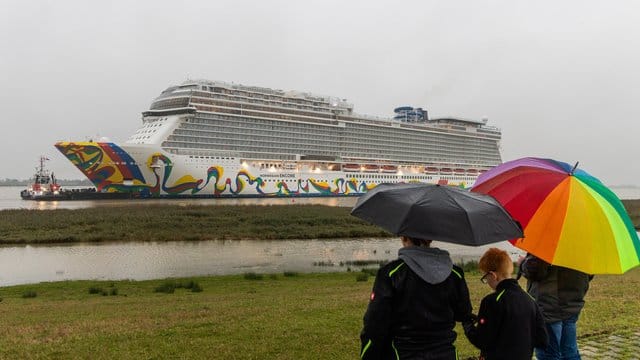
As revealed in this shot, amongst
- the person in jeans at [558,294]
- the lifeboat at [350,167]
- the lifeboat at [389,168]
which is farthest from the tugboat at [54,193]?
the person in jeans at [558,294]

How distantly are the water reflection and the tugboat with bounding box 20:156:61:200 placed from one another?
48738mm

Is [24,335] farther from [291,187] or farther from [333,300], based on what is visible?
[291,187]

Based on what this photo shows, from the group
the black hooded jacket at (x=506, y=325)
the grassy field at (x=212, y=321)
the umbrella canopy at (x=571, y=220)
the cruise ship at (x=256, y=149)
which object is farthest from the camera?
the cruise ship at (x=256, y=149)

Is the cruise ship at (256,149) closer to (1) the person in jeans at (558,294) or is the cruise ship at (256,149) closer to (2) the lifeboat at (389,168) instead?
(2) the lifeboat at (389,168)

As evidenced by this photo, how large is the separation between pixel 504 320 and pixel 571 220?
1.19 meters

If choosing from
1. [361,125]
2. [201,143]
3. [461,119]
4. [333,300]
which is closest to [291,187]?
[201,143]

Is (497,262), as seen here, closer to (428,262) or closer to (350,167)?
(428,262)

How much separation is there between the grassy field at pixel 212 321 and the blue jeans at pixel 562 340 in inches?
53.8

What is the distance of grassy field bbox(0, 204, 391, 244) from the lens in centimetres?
2709

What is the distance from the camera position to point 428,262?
315 centimetres

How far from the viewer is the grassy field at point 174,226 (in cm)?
2709

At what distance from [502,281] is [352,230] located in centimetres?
2723

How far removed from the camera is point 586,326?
7.00 metres

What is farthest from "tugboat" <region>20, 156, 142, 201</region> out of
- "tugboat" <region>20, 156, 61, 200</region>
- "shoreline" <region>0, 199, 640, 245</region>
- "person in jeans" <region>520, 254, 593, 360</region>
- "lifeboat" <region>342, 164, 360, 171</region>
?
"person in jeans" <region>520, 254, 593, 360</region>
